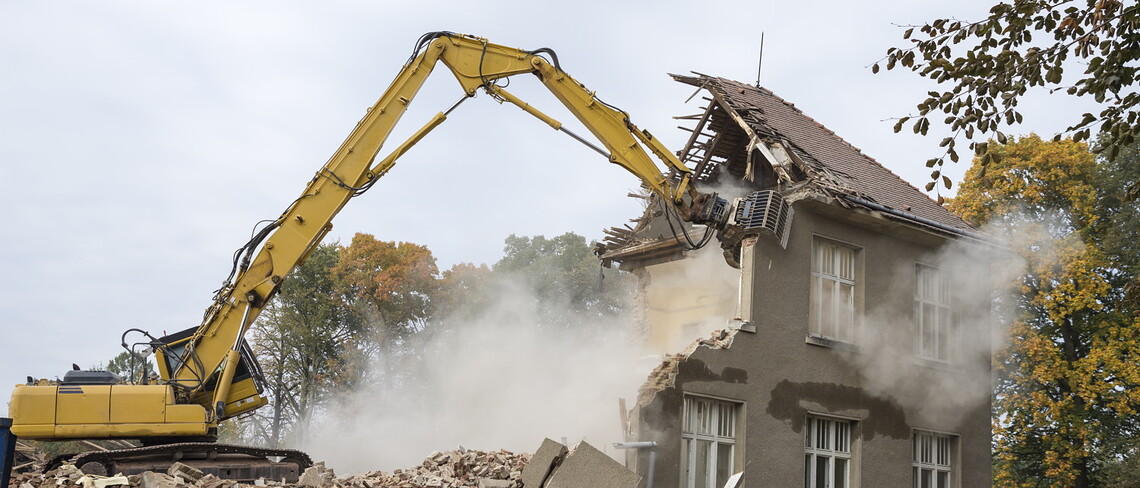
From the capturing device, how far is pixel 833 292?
16.5 m

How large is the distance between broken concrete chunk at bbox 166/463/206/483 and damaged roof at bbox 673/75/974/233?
9751 mm

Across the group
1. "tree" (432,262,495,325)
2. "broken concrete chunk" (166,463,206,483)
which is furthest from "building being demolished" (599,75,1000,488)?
"tree" (432,262,495,325)

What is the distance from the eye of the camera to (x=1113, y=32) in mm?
8250

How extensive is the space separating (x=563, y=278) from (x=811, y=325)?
26213 mm

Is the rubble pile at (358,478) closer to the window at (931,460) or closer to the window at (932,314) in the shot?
the window at (931,460)

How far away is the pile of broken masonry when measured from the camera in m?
12.1

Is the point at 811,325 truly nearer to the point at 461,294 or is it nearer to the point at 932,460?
the point at 932,460

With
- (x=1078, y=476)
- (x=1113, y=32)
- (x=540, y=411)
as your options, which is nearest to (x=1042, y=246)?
(x=1078, y=476)

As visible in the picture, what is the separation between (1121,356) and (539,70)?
62.7ft

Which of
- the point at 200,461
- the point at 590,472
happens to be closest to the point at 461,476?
the point at 590,472

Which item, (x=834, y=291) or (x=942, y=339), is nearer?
(x=834, y=291)

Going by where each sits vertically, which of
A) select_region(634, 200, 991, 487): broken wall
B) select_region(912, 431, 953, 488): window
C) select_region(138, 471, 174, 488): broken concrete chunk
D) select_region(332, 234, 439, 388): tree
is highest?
select_region(332, 234, 439, 388): tree

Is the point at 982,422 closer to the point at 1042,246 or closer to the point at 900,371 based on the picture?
the point at 900,371

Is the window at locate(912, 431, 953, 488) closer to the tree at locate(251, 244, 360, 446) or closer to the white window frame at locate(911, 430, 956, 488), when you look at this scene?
the white window frame at locate(911, 430, 956, 488)
